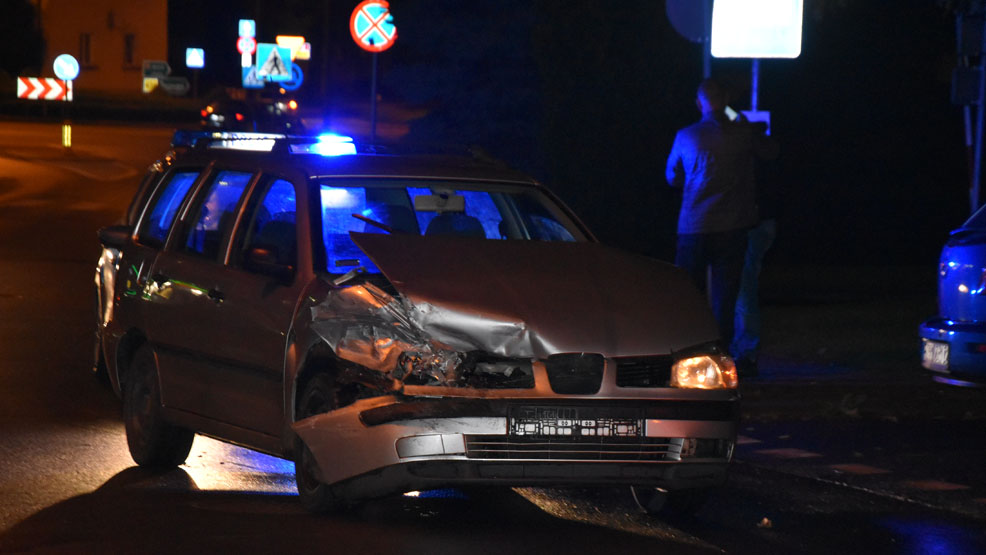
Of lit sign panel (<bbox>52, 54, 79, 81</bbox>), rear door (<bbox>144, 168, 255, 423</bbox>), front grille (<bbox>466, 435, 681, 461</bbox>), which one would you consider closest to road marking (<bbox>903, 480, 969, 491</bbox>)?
front grille (<bbox>466, 435, 681, 461</bbox>)

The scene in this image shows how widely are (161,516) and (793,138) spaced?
14.3 metres

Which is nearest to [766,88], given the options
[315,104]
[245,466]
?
[245,466]

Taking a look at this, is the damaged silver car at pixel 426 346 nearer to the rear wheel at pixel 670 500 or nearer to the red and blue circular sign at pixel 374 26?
the rear wheel at pixel 670 500

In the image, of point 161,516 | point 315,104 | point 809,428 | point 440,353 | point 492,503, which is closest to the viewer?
point 440,353

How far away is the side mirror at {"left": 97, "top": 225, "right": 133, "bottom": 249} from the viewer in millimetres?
9338

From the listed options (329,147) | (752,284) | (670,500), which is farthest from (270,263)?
(752,284)

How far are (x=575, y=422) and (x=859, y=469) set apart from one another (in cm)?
274

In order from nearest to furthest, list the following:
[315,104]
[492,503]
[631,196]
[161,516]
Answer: [161,516] → [492,503] → [631,196] → [315,104]

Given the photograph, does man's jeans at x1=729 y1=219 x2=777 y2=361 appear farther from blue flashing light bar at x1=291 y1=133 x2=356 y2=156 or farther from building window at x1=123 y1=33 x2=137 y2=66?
building window at x1=123 y1=33 x2=137 y2=66

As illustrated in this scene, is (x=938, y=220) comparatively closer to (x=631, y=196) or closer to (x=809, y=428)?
(x=631, y=196)

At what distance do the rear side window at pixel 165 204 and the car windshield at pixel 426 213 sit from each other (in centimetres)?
A: 135

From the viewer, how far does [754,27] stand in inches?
508

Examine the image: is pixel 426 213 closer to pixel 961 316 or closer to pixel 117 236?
pixel 117 236

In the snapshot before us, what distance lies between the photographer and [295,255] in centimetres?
745
